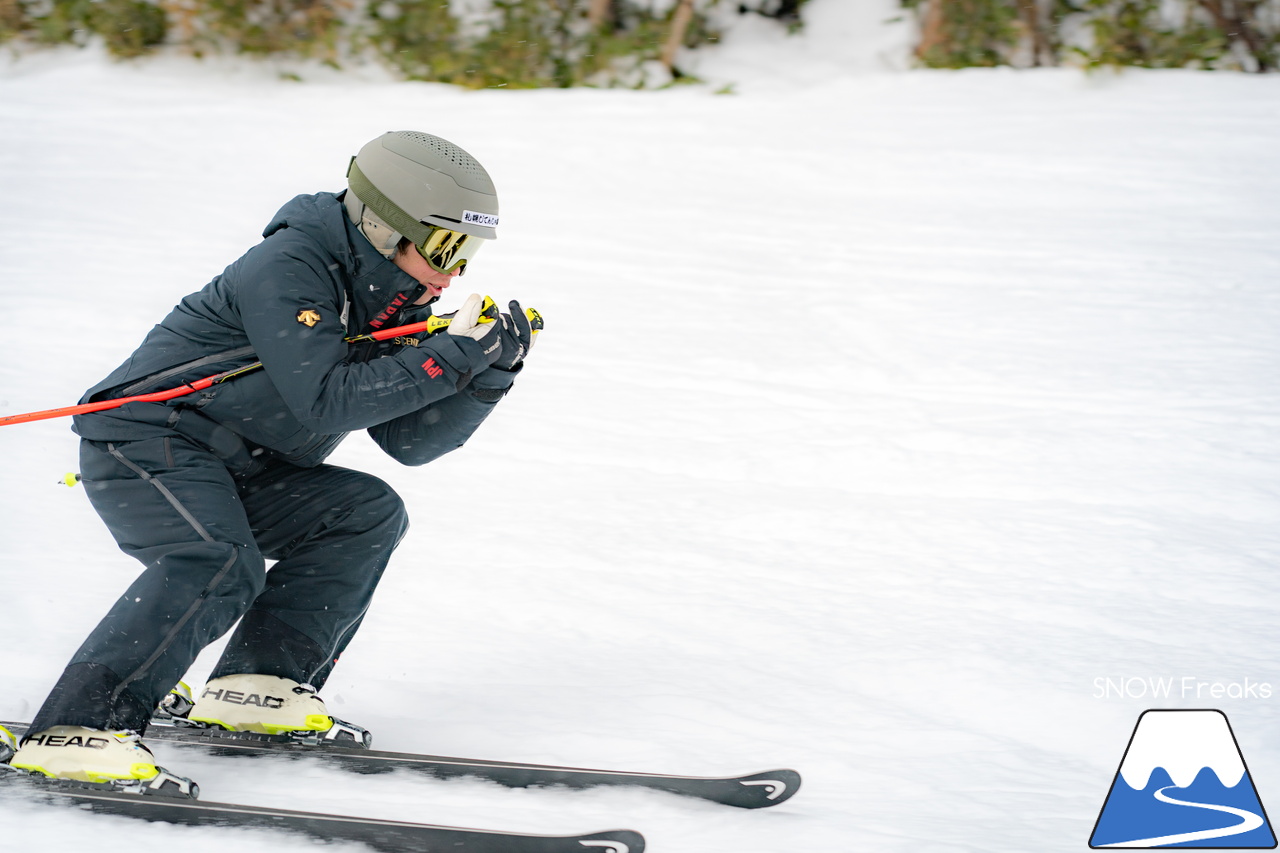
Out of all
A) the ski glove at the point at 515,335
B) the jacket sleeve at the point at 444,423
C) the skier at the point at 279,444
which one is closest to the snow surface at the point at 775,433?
the skier at the point at 279,444

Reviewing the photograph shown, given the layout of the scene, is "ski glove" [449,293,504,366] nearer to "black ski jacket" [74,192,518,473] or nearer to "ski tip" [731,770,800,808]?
"black ski jacket" [74,192,518,473]

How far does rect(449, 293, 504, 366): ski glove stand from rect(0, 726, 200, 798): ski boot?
1.14 meters

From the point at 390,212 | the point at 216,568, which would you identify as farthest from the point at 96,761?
the point at 390,212

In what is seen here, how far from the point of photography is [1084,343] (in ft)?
21.4

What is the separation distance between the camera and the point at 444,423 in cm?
284

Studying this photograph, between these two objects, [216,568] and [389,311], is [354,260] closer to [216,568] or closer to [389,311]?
[389,311]

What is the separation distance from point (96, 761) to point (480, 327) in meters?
1.25

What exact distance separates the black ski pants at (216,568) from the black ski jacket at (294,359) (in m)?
0.09

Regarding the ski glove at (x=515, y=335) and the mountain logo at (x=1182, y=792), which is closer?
the mountain logo at (x=1182, y=792)

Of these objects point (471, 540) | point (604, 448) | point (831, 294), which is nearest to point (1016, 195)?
point (831, 294)

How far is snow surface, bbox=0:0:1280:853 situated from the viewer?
9.57ft

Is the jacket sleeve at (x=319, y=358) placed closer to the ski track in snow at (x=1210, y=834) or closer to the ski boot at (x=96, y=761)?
the ski boot at (x=96, y=761)

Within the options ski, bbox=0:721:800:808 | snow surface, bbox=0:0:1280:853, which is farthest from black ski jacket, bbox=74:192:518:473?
snow surface, bbox=0:0:1280:853

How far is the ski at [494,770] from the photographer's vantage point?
98.3 inches
